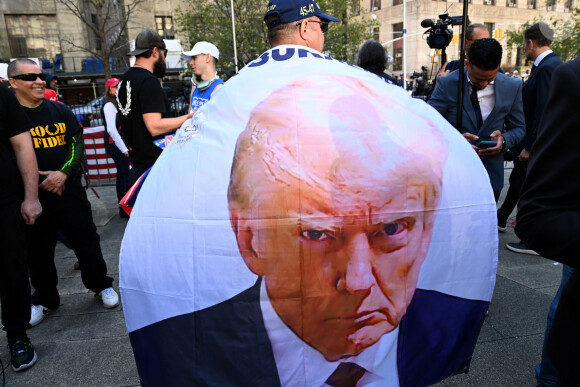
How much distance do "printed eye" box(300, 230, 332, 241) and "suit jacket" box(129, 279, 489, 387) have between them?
0.25 metres

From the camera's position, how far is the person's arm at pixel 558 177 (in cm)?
111

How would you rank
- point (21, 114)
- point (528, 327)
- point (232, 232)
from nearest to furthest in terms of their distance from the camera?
point (232, 232) < point (21, 114) < point (528, 327)

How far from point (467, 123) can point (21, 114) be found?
3.24m

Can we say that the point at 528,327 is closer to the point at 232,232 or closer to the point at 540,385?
the point at 540,385

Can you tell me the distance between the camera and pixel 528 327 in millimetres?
3104

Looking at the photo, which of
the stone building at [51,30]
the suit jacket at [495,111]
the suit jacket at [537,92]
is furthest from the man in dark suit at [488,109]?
the stone building at [51,30]

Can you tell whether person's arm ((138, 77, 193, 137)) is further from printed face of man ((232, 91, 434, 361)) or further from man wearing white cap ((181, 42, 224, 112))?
printed face of man ((232, 91, 434, 361))

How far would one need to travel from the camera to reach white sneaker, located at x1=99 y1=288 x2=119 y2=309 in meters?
3.62

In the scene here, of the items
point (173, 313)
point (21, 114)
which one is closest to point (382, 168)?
point (173, 313)

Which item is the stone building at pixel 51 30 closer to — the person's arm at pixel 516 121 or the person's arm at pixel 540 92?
the person's arm at pixel 540 92

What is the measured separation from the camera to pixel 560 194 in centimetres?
115

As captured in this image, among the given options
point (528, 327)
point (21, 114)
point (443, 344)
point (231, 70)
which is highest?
point (231, 70)

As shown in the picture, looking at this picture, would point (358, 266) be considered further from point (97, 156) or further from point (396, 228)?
point (97, 156)

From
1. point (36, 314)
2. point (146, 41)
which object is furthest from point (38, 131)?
point (36, 314)
